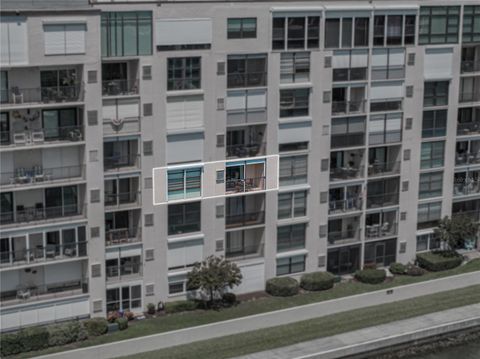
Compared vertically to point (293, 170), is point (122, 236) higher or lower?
lower

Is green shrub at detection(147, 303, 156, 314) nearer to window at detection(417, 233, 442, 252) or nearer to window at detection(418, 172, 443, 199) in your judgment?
window at detection(417, 233, 442, 252)

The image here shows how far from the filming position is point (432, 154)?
233ft

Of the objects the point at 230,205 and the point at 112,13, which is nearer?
the point at 112,13

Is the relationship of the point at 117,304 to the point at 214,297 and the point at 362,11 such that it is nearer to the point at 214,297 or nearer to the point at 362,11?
the point at 214,297

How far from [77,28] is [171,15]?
6.13m

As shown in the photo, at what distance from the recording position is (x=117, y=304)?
61.9 meters

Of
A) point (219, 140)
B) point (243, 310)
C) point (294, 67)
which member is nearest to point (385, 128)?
point (294, 67)

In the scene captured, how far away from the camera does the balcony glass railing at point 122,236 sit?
2404 inches

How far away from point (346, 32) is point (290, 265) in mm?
15991

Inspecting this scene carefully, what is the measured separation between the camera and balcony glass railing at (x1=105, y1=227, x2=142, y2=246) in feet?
200

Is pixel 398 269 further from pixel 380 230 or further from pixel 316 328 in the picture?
pixel 316 328

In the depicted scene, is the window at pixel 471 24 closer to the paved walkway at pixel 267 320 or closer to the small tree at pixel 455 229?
the small tree at pixel 455 229

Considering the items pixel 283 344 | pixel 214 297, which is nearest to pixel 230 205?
pixel 214 297

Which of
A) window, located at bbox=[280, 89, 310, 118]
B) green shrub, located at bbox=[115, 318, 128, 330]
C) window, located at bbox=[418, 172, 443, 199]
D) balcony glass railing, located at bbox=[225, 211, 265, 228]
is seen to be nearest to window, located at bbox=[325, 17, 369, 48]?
window, located at bbox=[280, 89, 310, 118]
